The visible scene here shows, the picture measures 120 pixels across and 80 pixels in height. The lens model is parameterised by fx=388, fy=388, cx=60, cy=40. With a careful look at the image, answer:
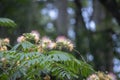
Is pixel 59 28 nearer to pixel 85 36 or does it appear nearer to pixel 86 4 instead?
pixel 85 36

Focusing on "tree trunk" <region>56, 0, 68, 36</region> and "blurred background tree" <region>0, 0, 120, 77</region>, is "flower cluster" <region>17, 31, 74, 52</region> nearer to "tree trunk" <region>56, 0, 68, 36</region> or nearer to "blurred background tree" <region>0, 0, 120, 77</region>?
"blurred background tree" <region>0, 0, 120, 77</region>

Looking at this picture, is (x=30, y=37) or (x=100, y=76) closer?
(x=100, y=76)

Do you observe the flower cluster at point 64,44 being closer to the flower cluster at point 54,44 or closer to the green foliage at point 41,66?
the flower cluster at point 54,44

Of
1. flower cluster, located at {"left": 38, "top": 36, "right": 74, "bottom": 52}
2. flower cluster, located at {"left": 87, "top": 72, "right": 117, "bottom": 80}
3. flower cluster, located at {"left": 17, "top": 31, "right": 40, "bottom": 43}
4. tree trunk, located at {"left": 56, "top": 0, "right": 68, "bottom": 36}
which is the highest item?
tree trunk, located at {"left": 56, "top": 0, "right": 68, "bottom": 36}

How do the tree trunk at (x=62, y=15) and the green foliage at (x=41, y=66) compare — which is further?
the tree trunk at (x=62, y=15)

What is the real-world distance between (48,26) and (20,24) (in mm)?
10300

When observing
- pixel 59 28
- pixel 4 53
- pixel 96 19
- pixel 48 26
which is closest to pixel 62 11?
pixel 59 28

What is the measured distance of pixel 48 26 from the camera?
63.7ft

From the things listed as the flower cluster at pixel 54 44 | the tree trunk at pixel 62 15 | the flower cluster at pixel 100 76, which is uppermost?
the tree trunk at pixel 62 15

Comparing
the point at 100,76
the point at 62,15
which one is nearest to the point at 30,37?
the point at 100,76

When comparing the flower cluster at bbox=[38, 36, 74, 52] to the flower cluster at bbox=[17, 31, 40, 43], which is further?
the flower cluster at bbox=[17, 31, 40, 43]

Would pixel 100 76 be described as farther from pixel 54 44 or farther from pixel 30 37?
pixel 30 37

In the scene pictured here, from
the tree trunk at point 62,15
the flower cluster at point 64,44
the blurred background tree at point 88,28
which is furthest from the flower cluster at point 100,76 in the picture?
the tree trunk at point 62,15

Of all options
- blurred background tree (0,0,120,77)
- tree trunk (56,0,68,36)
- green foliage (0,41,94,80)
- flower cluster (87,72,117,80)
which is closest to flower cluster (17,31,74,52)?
green foliage (0,41,94,80)
